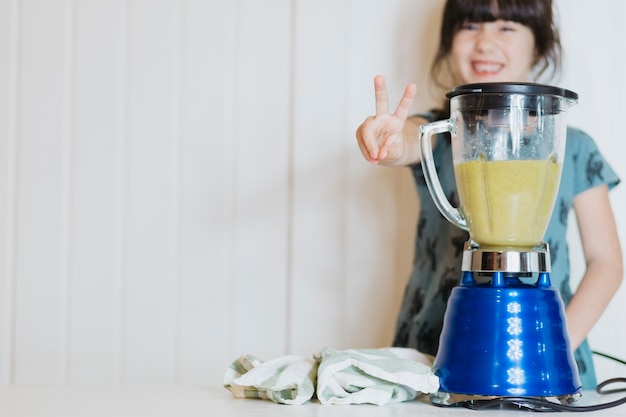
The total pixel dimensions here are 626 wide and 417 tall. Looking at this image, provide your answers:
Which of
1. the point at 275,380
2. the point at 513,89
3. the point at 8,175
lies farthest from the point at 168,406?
the point at 8,175

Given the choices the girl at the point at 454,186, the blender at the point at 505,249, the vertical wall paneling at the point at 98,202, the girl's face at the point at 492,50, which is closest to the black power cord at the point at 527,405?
the blender at the point at 505,249

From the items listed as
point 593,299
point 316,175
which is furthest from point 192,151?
point 593,299

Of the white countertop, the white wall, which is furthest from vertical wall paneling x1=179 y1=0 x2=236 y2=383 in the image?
the white countertop

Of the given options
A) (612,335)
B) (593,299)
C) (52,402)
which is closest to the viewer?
(52,402)

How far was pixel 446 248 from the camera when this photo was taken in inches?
54.4

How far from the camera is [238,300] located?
1.56m

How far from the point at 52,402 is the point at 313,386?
0.27m

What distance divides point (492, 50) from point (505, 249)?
53cm

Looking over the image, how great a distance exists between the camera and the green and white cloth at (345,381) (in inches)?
34.6

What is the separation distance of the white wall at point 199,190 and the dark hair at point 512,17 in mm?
140

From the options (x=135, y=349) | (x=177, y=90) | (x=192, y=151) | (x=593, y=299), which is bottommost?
(x=135, y=349)

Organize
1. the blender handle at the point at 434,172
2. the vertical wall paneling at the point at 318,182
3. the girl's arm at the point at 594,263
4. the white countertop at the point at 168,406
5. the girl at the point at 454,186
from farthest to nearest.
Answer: the vertical wall paneling at the point at 318,182, the girl at the point at 454,186, the girl's arm at the point at 594,263, the blender handle at the point at 434,172, the white countertop at the point at 168,406

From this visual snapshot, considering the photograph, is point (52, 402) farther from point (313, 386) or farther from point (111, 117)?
point (111, 117)

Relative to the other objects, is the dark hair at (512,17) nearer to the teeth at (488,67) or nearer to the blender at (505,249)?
the teeth at (488,67)
